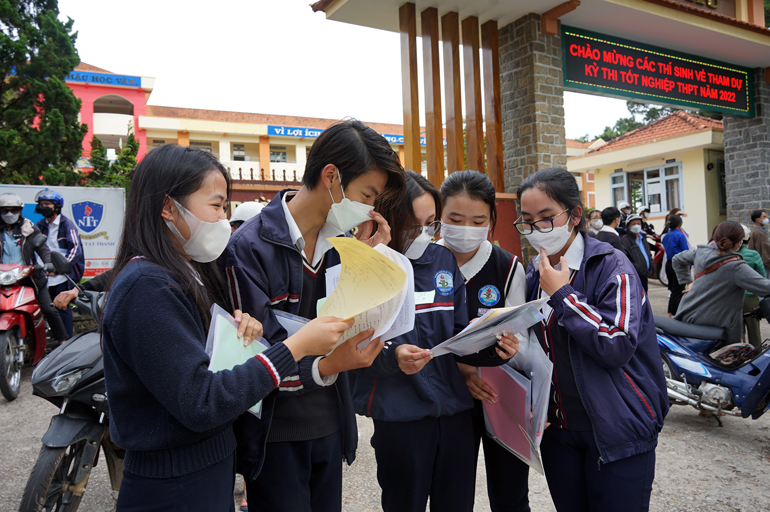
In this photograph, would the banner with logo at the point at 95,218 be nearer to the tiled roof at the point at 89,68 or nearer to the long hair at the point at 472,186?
the long hair at the point at 472,186

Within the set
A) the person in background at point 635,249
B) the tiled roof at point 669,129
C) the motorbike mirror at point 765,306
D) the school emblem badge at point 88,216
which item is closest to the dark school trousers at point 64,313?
the school emblem badge at point 88,216

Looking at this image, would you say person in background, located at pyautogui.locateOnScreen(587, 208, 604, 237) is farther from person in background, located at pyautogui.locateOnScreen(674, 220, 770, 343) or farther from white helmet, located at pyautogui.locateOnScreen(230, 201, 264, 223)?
white helmet, located at pyautogui.locateOnScreen(230, 201, 264, 223)

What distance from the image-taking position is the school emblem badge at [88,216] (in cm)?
720

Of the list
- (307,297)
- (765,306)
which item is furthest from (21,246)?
(765,306)

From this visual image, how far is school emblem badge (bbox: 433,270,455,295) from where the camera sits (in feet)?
5.78

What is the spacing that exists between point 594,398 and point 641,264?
688 centimetres

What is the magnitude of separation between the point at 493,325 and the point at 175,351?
852mm

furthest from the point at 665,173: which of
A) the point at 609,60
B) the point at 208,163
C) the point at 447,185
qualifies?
the point at 208,163

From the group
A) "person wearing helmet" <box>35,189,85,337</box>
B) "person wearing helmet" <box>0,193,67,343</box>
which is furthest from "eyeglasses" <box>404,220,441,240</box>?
"person wearing helmet" <box>35,189,85,337</box>

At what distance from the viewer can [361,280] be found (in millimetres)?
1190

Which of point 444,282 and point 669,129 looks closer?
point 444,282

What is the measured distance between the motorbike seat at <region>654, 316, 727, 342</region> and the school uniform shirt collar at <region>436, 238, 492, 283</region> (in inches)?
105

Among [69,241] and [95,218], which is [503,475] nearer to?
[69,241]

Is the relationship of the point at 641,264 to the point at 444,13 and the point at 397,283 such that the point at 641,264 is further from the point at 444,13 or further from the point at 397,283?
the point at 397,283
